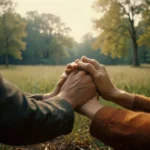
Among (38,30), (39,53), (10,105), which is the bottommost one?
(39,53)

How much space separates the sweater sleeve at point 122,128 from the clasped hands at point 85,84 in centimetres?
14

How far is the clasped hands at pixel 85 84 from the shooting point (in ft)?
3.29

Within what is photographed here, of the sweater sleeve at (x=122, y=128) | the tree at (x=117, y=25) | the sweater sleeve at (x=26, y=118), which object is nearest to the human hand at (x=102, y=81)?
the sweater sleeve at (x=122, y=128)

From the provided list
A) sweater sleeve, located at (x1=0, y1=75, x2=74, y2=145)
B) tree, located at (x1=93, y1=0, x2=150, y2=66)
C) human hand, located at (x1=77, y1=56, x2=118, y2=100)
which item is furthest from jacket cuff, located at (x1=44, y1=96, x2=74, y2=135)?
tree, located at (x1=93, y1=0, x2=150, y2=66)

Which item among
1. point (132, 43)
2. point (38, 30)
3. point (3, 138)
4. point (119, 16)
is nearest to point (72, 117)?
point (3, 138)

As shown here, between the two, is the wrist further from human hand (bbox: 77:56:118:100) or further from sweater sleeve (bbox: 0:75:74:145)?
sweater sleeve (bbox: 0:75:74:145)

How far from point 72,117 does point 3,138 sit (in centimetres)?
22

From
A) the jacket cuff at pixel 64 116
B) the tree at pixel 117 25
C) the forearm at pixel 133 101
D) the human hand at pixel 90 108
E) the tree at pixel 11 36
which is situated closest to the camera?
the jacket cuff at pixel 64 116

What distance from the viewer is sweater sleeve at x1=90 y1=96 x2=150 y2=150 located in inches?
30.2

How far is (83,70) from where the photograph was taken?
43.8 inches

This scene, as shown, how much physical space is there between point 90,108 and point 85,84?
14 centimetres

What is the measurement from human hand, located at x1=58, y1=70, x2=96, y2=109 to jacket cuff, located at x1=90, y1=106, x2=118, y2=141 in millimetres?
137

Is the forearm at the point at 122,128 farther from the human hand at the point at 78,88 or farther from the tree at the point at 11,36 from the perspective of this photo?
the tree at the point at 11,36

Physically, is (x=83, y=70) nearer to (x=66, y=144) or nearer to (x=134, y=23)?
(x=66, y=144)
